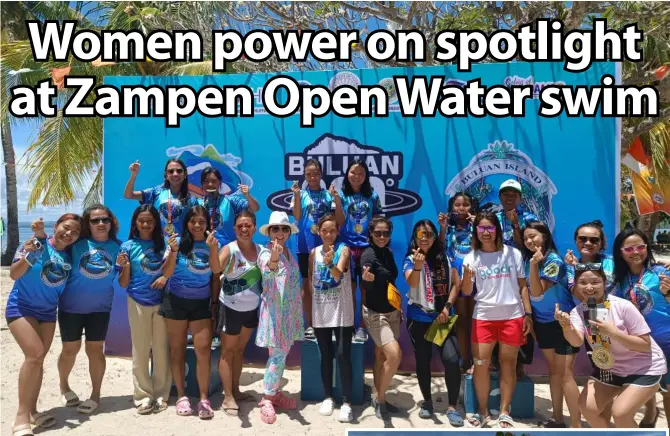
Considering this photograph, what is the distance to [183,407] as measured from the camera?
14.4ft

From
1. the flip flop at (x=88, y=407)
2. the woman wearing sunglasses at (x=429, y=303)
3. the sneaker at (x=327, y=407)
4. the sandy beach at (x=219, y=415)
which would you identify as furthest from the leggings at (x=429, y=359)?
the flip flop at (x=88, y=407)

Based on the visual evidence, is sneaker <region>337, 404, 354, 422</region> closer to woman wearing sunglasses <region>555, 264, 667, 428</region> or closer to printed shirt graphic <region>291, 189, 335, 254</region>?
printed shirt graphic <region>291, 189, 335, 254</region>

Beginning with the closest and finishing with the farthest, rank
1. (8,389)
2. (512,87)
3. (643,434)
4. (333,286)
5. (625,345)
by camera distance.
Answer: (643,434)
(625,345)
(333,286)
(8,389)
(512,87)

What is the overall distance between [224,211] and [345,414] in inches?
89.2

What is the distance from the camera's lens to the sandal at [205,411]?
4.32 meters

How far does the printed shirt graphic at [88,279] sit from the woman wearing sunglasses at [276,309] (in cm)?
129

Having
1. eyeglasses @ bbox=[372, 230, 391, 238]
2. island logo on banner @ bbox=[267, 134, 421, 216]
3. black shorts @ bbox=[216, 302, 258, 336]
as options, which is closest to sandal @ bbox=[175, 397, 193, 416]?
black shorts @ bbox=[216, 302, 258, 336]

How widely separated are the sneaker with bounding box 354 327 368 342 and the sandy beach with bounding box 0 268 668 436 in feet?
1.90

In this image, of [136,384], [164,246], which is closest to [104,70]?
[164,246]

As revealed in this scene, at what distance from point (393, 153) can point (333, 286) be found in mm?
1955

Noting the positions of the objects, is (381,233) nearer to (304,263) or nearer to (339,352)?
(339,352)

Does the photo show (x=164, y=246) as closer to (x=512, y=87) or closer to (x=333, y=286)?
(x=333, y=286)

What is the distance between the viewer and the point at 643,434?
2910 mm

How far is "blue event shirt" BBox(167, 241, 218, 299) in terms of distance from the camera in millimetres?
4324
